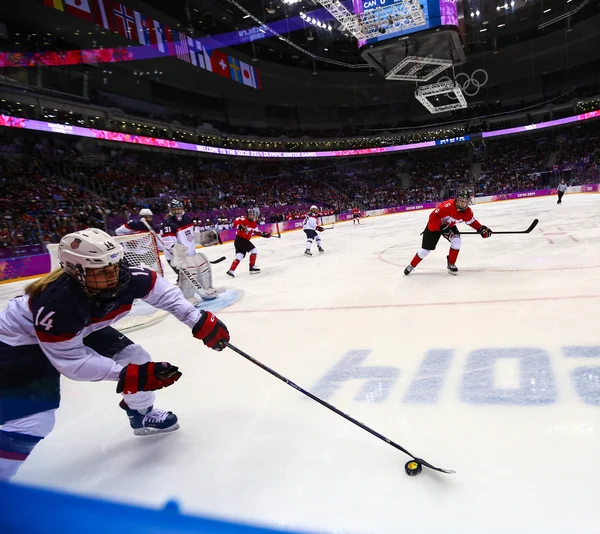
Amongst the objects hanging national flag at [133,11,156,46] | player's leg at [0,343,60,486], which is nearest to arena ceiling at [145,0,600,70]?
hanging national flag at [133,11,156,46]

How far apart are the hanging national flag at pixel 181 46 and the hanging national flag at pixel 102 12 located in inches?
165

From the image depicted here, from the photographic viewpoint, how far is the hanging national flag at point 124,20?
16.2m

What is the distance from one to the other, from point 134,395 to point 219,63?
957 inches

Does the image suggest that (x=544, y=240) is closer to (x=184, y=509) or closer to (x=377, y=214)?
(x=184, y=509)

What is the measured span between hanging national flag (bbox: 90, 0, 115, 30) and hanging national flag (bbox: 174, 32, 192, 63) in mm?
4181

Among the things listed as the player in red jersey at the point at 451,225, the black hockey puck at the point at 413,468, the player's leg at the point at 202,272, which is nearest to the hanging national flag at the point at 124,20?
the player's leg at the point at 202,272

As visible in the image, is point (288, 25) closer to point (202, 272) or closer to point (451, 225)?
point (451, 225)

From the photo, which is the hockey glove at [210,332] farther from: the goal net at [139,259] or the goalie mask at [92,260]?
the goal net at [139,259]

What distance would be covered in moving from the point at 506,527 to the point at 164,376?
1336 millimetres

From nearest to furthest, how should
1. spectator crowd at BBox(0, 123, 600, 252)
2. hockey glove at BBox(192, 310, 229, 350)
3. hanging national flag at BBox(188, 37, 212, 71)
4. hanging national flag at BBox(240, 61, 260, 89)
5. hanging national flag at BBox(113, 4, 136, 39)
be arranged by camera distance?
hockey glove at BBox(192, 310, 229, 350) < spectator crowd at BBox(0, 123, 600, 252) < hanging national flag at BBox(113, 4, 136, 39) < hanging national flag at BBox(188, 37, 212, 71) < hanging national flag at BBox(240, 61, 260, 89)

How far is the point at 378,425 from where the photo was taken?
202cm

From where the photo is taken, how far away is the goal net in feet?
14.6

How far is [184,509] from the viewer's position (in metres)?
1.56

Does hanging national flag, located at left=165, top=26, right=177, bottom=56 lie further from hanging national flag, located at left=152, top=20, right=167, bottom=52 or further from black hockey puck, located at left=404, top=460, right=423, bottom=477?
black hockey puck, located at left=404, top=460, right=423, bottom=477
